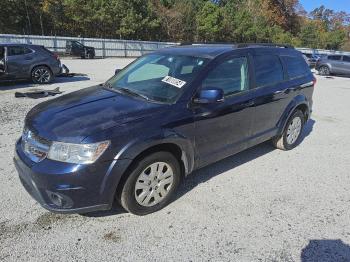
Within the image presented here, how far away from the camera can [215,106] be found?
402 centimetres

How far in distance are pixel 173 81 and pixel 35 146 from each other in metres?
1.65

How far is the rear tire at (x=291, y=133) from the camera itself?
5.60 m

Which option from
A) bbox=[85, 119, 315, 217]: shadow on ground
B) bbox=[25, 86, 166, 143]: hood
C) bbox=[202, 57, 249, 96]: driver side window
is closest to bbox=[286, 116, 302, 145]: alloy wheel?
bbox=[85, 119, 315, 217]: shadow on ground

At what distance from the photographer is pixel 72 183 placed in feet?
9.97

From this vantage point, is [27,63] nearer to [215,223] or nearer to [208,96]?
[208,96]

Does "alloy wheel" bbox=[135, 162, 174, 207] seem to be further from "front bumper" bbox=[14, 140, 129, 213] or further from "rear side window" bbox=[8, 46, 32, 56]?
"rear side window" bbox=[8, 46, 32, 56]

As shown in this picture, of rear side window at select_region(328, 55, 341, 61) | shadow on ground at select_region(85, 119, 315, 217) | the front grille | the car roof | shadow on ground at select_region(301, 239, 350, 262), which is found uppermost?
the car roof

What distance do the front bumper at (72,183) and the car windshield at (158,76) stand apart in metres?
1.07

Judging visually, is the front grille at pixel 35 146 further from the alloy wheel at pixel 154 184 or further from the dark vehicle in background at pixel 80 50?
the dark vehicle in background at pixel 80 50

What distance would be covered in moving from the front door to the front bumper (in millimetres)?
1137

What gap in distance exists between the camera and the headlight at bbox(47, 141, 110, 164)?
3.04 m

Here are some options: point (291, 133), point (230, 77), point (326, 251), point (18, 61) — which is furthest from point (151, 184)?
point (18, 61)

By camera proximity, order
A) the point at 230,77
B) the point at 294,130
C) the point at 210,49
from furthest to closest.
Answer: the point at 294,130
the point at 210,49
the point at 230,77

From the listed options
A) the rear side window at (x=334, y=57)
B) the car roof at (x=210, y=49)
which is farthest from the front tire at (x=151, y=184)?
the rear side window at (x=334, y=57)
